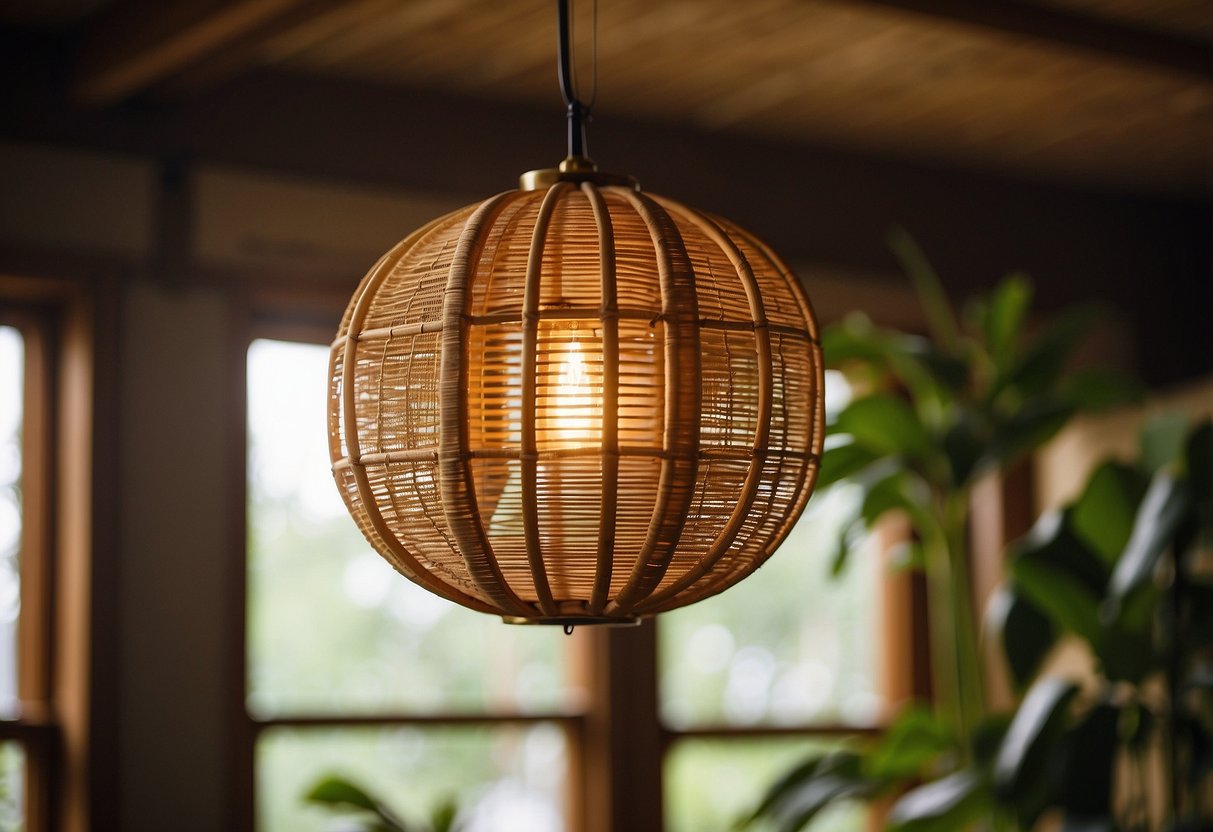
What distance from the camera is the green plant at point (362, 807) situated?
2.75m

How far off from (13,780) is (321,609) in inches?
28.1

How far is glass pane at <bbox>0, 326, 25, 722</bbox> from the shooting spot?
3068 mm

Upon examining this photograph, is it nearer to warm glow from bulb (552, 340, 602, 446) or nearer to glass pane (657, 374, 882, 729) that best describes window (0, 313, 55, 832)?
glass pane (657, 374, 882, 729)

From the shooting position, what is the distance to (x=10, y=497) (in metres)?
3.09

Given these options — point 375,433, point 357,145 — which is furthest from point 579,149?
point 357,145

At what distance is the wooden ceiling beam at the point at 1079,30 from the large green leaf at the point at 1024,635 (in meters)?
1.09

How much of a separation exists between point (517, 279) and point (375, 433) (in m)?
0.18

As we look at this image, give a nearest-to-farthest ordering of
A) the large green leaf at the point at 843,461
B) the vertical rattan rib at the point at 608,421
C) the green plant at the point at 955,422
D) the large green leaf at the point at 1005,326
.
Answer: the vertical rattan rib at the point at 608,421, the large green leaf at the point at 843,461, the green plant at the point at 955,422, the large green leaf at the point at 1005,326

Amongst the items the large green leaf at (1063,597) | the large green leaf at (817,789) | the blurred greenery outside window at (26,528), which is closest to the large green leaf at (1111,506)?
the large green leaf at (1063,597)

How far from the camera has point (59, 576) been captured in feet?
10.1

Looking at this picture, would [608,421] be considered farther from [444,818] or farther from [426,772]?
[426,772]

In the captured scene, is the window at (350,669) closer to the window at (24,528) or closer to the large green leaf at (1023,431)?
the window at (24,528)

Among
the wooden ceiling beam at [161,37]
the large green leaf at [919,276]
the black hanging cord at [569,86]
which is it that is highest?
the wooden ceiling beam at [161,37]

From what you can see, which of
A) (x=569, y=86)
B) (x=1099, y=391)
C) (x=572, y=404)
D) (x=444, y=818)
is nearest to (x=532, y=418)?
(x=572, y=404)
